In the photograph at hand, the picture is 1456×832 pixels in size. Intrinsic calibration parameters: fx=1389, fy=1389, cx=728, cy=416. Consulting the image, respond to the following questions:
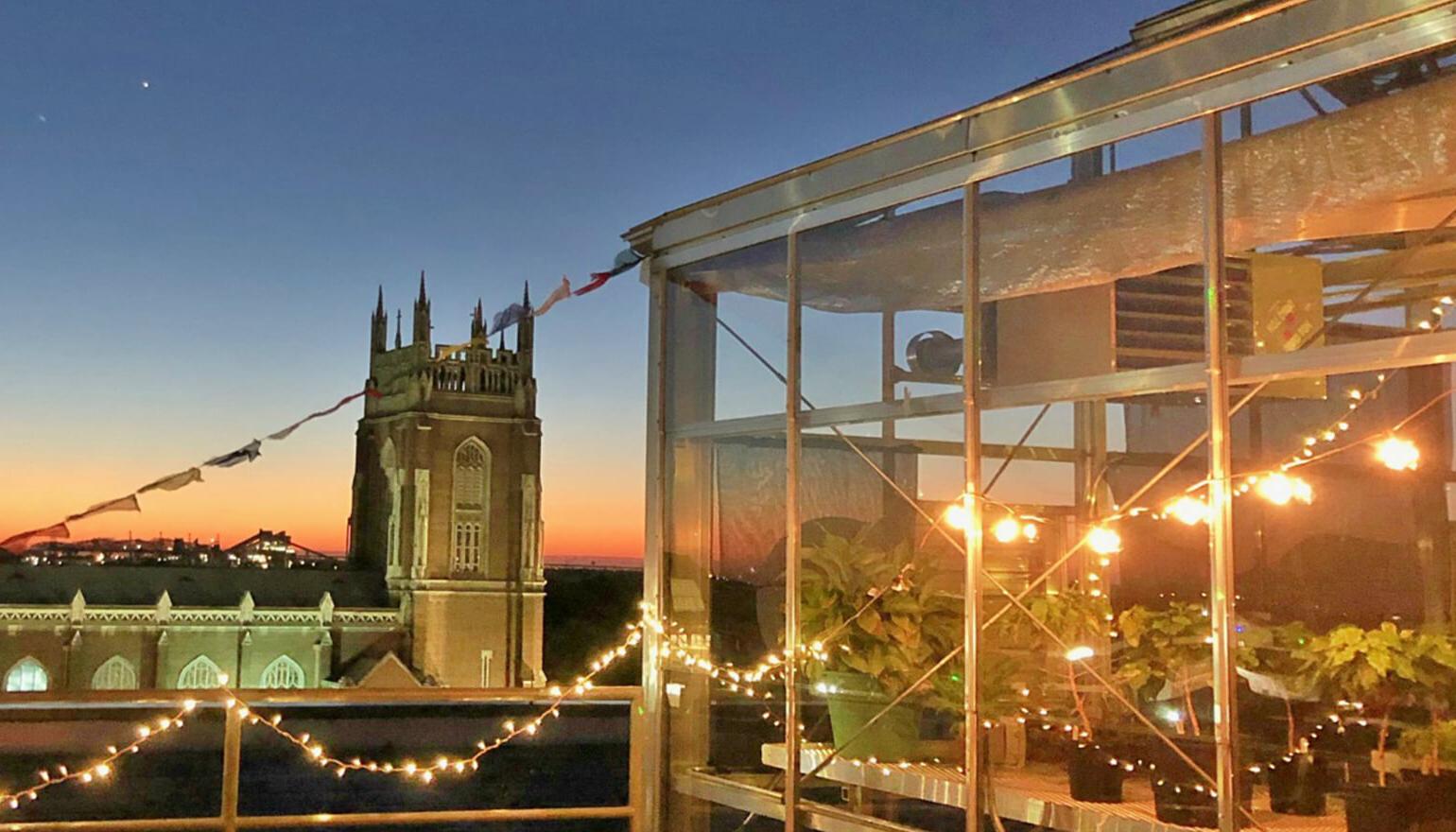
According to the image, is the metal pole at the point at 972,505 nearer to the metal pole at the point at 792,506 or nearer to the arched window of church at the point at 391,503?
the metal pole at the point at 792,506

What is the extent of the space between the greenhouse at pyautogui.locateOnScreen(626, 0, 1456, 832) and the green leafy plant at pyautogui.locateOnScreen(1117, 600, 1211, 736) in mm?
13

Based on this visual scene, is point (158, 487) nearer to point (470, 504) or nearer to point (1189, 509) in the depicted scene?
point (1189, 509)

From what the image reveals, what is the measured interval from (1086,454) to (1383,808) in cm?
195

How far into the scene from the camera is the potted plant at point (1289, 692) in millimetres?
3756

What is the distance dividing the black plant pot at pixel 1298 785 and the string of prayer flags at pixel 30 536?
14.5ft

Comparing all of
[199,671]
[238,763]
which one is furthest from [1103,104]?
[199,671]

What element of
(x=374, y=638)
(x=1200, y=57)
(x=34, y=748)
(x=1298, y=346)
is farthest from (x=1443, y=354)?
(x=374, y=638)

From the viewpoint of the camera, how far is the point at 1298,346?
3.43 meters

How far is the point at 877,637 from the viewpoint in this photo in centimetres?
453

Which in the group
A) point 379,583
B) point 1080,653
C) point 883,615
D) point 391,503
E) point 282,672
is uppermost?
point 391,503

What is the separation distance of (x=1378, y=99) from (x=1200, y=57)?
42 cm

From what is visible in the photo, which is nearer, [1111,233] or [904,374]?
[1111,233]

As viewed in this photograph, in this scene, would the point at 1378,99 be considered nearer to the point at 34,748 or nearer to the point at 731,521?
the point at 731,521

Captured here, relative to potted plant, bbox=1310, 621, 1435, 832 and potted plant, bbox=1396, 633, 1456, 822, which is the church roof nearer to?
potted plant, bbox=1310, 621, 1435, 832
